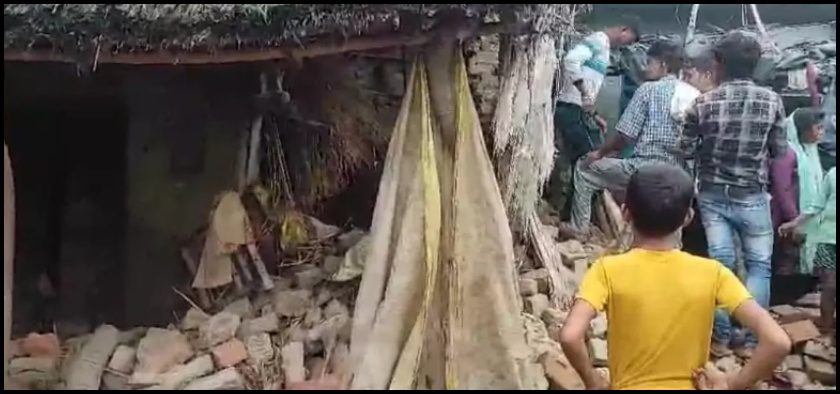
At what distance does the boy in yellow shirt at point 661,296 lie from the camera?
3.13 meters

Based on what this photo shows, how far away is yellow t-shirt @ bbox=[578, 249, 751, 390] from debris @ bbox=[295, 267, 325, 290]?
3.06 meters

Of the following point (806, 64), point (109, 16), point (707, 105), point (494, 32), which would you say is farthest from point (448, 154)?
point (806, 64)

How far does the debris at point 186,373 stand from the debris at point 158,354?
44mm

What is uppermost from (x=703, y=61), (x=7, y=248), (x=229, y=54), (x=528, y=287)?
(x=703, y=61)

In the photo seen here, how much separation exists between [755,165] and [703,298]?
2.48 metres

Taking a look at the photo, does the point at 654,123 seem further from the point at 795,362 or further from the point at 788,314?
the point at 795,362

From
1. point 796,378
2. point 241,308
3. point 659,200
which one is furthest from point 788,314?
point 659,200

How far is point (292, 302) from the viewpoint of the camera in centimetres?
581

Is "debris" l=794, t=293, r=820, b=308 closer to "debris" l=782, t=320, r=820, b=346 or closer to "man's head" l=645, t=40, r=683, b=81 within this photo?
"debris" l=782, t=320, r=820, b=346

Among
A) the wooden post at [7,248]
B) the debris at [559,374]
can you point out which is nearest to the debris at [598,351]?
the debris at [559,374]

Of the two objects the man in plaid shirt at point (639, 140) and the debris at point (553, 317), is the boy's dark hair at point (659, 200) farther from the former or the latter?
the man in plaid shirt at point (639, 140)

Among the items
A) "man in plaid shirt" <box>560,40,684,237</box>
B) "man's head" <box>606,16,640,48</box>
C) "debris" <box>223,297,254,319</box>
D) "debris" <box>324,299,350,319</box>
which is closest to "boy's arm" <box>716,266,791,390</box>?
"debris" <box>324,299,350,319</box>

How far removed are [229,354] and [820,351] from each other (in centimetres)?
285

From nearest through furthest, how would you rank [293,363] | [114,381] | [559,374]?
[559,374], [114,381], [293,363]
